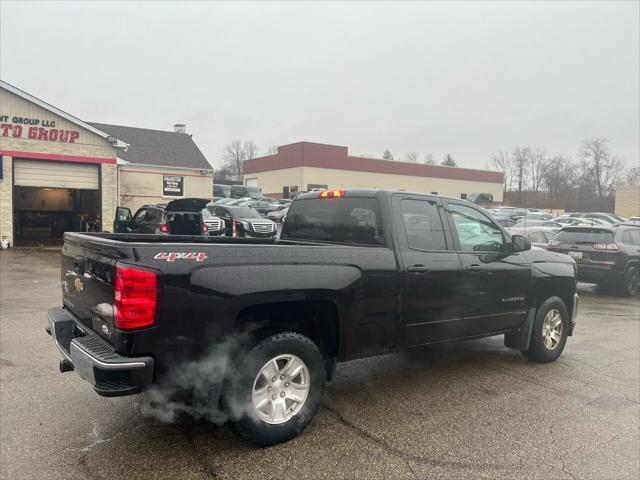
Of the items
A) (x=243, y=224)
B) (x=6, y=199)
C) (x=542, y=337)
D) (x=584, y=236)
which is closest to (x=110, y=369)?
(x=542, y=337)

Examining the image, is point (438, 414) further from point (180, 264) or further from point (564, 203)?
point (564, 203)

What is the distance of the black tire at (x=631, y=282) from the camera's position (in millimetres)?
10914

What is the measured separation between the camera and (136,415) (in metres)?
3.89

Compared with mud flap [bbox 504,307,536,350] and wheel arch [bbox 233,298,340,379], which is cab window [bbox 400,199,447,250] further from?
mud flap [bbox 504,307,536,350]

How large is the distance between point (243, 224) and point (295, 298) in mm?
15229

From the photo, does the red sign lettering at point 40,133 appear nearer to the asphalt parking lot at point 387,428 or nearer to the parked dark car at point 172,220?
the parked dark car at point 172,220

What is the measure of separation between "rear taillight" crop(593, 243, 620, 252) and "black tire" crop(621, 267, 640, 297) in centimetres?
60

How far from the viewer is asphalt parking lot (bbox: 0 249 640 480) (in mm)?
3182

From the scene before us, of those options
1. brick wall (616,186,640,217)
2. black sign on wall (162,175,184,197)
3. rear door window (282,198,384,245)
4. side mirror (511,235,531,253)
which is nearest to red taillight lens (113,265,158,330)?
rear door window (282,198,384,245)

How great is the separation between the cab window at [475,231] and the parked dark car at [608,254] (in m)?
7.28

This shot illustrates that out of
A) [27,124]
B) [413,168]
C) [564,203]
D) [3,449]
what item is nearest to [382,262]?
[3,449]

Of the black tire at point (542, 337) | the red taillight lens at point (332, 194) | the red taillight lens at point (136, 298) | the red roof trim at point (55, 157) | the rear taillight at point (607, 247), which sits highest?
the red roof trim at point (55, 157)

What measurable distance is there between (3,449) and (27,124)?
59.4ft

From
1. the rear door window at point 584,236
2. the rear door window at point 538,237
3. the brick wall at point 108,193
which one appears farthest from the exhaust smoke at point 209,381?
the brick wall at point 108,193
